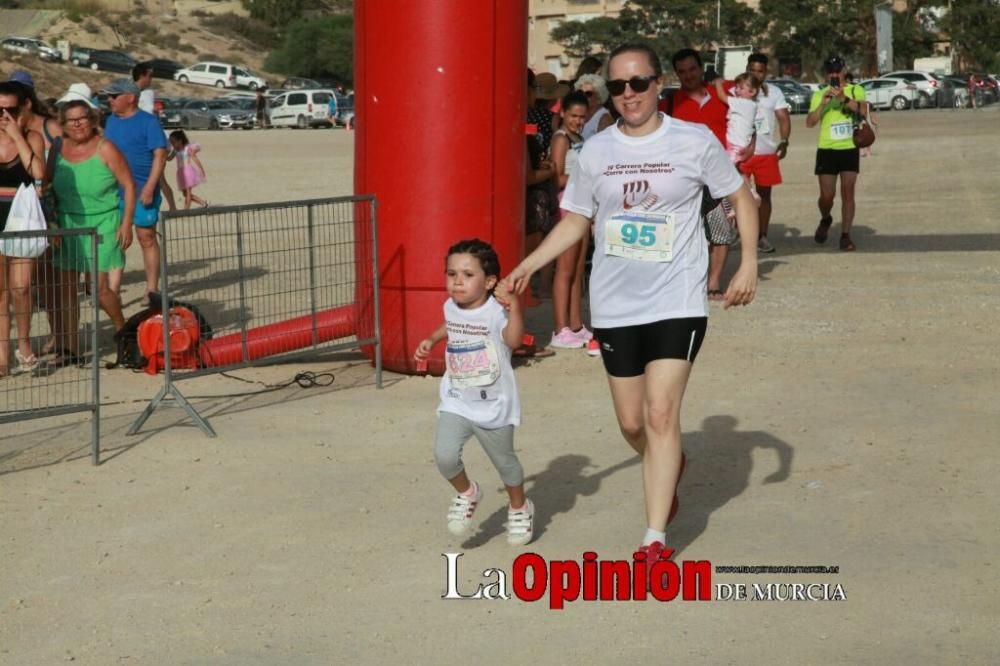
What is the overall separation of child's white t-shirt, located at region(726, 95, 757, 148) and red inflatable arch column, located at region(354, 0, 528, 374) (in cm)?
344

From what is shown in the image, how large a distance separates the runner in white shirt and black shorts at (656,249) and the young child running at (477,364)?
0.79 ft

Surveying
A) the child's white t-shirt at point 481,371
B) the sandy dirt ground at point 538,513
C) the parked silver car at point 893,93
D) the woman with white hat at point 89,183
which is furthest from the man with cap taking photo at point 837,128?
the parked silver car at point 893,93

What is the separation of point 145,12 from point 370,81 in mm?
93982

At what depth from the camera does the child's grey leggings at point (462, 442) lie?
5.77 m

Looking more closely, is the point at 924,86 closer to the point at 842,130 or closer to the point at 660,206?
the point at 842,130

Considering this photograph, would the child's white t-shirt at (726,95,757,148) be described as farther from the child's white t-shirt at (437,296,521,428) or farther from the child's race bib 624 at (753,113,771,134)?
the child's white t-shirt at (437,296,521,428)

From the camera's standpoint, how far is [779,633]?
16.4 ft

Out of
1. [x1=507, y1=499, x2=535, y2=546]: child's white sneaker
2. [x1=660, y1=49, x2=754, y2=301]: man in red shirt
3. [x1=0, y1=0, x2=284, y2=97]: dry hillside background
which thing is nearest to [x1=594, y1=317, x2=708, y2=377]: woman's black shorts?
[x1=507, y1=499, x2=535, y2=546]: child's white sneaker

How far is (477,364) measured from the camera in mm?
5758

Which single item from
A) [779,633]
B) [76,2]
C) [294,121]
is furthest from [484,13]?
[76,2]

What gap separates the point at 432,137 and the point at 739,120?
13.4 ft

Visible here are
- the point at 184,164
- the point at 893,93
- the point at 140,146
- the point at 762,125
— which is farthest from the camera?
the point at 893,93

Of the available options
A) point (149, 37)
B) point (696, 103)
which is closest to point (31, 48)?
point (149, 37)

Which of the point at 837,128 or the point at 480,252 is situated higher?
the point at 837,128
